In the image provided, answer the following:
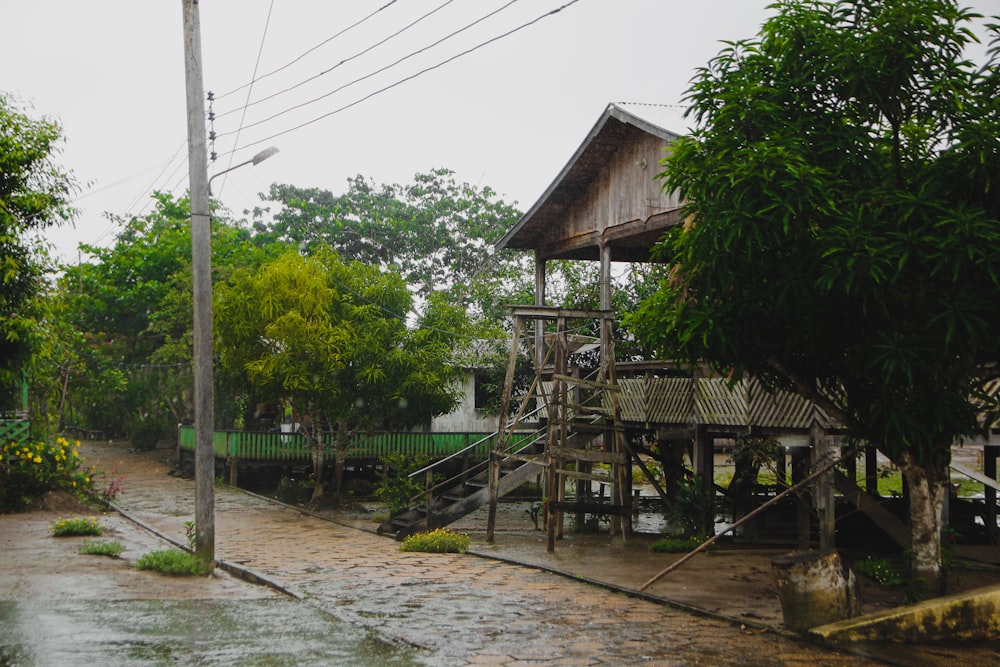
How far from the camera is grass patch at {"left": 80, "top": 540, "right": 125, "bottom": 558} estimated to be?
1515 cm

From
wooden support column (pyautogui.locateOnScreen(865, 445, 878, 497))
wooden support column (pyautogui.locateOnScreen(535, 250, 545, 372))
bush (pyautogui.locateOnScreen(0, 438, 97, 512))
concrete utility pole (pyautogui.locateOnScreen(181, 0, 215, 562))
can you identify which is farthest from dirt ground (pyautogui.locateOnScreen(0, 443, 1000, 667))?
wooden support column (pyautogui.locateOnScreen(535, 250, 545, 372))

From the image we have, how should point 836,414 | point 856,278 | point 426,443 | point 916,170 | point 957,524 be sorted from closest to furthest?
point 856,278 → point 916,170 → point 836,414 → point 957,524 → point 426,443

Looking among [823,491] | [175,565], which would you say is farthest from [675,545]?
[175,565]

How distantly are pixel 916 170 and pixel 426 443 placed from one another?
63.5 ft

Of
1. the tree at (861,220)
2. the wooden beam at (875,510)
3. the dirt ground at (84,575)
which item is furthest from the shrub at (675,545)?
the dirt ground at (84,575)

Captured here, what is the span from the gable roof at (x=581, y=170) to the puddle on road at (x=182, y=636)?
10.6 metres

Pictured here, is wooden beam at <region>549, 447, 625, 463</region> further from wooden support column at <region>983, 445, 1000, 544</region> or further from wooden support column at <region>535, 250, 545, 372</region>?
wooden support column at <region>983, 445, 1000, 544</region>

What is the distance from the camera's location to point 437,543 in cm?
1750

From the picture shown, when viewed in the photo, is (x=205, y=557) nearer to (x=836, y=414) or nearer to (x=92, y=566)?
(x=92, y=566)

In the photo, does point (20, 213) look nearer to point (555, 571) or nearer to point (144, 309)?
point (555, 571)

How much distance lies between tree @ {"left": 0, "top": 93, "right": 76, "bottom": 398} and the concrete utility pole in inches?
87.3

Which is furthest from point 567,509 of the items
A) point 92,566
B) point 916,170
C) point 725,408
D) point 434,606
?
point 916,170

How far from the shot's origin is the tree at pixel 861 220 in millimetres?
9758

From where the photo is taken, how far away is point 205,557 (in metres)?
14.0
